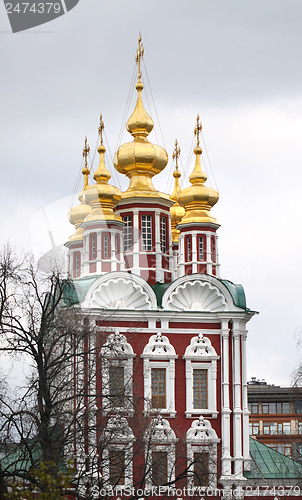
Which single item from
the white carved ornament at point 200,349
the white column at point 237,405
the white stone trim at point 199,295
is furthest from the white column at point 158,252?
the white column at point 237,405

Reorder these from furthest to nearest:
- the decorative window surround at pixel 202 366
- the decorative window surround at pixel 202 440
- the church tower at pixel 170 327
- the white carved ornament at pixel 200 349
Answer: the white carved ornament at pixel 200 349, the decorative window surround at pixel 202 366, the decorative window surround at pixel 202 440, the church tower at pixel 170 327

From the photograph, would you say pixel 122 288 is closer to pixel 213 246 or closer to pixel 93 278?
pixel 93 278

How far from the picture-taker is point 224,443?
4009 centimetres

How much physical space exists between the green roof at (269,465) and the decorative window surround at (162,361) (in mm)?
3527

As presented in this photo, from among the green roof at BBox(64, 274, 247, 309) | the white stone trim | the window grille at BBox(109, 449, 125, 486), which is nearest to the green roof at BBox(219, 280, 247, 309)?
the green roof at BBox(64, 274, 247, 309)

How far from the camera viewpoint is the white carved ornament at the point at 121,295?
40.8 metres

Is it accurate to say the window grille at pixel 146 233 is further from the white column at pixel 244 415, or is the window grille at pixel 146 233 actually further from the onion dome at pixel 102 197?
the white column at pixel 244 415

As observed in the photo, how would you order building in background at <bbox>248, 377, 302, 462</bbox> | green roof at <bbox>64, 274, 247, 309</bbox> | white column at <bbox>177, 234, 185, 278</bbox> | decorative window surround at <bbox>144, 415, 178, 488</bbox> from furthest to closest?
building in background at <bbox>248, 377, 302, 462</bbox> → white column at <bbox>177, 234, 185, 278</bbox> → green roof at <bbox>64, 274, 247, 309</bbox> → decorative window surround at <bbox>144, 415, 178, 488</bbox>

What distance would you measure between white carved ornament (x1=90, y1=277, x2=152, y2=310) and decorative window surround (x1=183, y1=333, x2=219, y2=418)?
2060 millimetres

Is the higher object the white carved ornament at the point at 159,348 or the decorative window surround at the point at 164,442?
the white carved ornament at the point at 159,348

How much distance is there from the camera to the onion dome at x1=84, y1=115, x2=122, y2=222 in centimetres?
4334

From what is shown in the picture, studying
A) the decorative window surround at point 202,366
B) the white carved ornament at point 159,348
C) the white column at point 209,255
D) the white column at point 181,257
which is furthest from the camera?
the white column at point 181,257

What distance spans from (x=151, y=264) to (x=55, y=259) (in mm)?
12624

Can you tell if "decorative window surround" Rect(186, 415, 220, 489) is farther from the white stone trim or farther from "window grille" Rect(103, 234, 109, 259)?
"window grille" Rect(103, 234, 109, 259)
